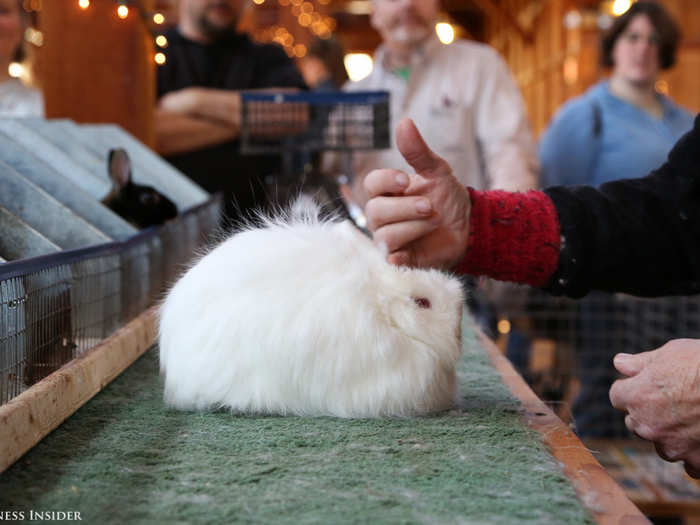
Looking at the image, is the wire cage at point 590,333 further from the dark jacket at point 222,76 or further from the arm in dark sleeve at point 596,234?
the arm in dark sleeve at point 596,234

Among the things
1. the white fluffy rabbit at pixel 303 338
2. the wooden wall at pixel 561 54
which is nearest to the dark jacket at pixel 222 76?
the white fluffy rabbit at pixel 303 338

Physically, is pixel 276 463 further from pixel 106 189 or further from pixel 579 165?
pixel 579 165

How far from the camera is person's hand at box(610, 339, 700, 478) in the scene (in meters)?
0.85

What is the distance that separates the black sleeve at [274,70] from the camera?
2.41 m

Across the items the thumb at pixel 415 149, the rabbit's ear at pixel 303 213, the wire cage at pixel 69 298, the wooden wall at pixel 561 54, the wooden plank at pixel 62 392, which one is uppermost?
the wooden wall at pixel 561 54

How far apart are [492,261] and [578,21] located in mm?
6361

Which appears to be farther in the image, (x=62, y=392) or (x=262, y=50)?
(x=262, y=50)

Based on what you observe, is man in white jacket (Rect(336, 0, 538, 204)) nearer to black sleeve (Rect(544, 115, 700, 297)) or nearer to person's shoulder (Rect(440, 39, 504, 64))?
person's shoulder (Rect(440, 39, 504, 64))

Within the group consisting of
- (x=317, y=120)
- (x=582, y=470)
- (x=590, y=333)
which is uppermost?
(x=317, y=120)

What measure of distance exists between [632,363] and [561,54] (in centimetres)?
696

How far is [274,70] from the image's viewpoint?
7.97 ft

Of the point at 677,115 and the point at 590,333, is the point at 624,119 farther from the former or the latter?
the point at 590,333

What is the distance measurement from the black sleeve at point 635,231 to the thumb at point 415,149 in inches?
9.6

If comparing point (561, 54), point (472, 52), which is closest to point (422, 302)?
point (472, 52)
